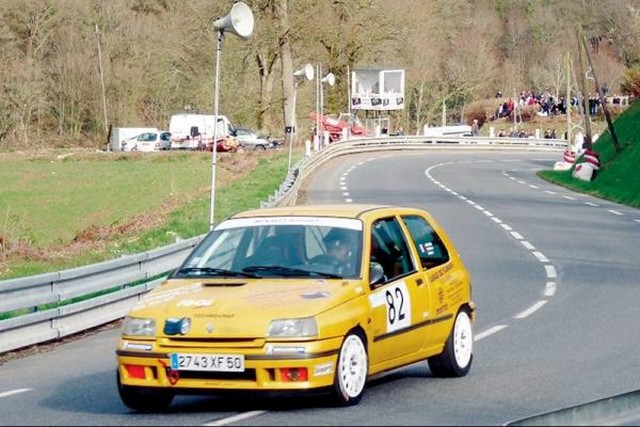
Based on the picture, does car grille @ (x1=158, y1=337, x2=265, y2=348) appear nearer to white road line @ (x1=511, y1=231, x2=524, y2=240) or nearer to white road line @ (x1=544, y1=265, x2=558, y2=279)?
white road line @ (x1=544, y1=265, x2=558, y2=279)

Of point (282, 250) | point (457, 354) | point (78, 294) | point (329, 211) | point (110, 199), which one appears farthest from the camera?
point (110, 199)

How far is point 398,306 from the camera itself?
10.2 m

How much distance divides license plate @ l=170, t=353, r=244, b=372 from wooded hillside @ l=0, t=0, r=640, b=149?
164 ft

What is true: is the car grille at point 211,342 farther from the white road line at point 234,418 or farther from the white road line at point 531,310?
the white road line at point 531,310

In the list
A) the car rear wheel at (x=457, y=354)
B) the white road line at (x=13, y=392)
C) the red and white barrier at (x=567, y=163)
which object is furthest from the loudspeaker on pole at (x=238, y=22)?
the red and white barrier at (x=567, y=163)

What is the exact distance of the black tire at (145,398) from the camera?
30.5 ft

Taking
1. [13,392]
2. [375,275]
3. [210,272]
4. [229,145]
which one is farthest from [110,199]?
[375,275]

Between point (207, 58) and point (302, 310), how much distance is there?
58.7 metres

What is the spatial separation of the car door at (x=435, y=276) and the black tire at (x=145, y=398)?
7.45 ft

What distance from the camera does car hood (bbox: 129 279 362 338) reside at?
902 centimetres

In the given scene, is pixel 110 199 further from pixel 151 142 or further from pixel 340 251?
pixel 340 251

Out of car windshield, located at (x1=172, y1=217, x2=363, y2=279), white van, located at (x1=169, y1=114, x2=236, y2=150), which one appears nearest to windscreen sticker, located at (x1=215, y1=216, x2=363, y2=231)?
car windshield, located at (x1=172, y1=217, x2=363, y2=279)

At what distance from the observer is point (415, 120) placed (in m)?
106

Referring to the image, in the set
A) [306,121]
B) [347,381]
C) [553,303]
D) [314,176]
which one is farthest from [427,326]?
[306,121]
